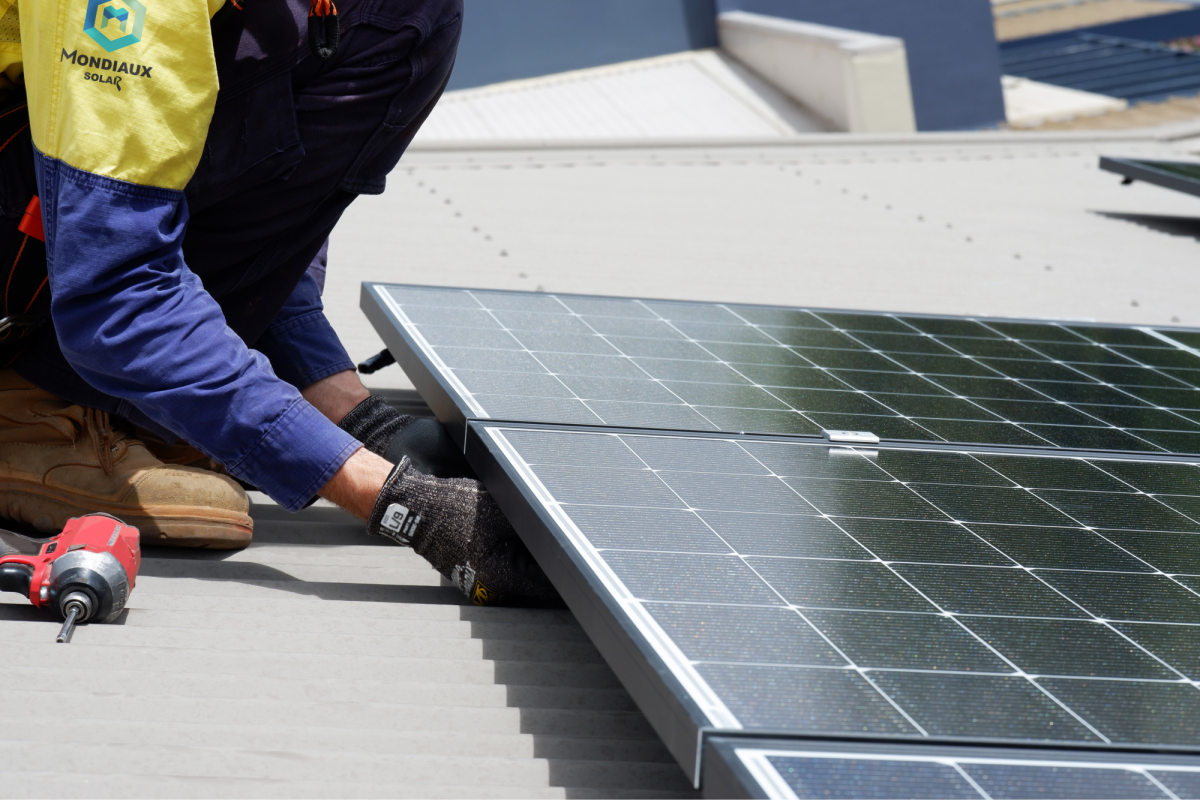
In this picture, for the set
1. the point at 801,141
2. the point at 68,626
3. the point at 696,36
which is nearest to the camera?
the point at 68,626

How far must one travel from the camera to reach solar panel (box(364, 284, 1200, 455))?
105 inches

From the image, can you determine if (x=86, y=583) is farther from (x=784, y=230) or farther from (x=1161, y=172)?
(x=1161, y=172)

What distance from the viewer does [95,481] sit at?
2.61m

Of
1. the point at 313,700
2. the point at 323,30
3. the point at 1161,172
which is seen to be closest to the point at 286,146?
the point at 323,30

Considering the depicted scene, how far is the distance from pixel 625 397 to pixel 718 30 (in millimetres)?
15227

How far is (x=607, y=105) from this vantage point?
15.3 m

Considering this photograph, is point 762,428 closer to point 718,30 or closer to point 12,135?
point 12,135

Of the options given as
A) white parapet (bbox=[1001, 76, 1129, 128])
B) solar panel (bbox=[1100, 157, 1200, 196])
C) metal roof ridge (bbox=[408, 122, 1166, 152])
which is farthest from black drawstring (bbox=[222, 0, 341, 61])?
white parapet (bbox=[1001, 76, 1129, 128])

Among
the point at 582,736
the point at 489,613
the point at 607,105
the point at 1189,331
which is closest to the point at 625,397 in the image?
the point at 489,613

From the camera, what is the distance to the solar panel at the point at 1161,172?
6148 mm

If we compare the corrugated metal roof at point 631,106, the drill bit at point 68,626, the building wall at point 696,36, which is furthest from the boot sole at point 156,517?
the building wall at point 696,36

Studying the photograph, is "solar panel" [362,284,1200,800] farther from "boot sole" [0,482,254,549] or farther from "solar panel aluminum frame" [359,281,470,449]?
"boot sole" [0,482,254,549]

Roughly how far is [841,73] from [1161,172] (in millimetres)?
7837

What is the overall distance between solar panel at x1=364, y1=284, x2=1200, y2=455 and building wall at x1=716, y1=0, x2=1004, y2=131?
14104 mm
